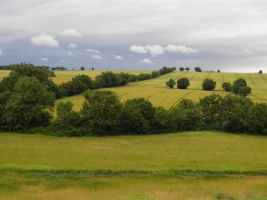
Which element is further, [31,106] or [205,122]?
[205,122]

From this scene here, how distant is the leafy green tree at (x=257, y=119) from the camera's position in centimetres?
5869

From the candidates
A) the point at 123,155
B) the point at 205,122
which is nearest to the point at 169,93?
the point at 205,122

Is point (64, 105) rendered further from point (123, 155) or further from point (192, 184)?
point (192, 184)

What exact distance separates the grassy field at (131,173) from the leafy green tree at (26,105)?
19124 mm

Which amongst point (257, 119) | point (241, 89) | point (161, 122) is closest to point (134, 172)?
point (161, 122)

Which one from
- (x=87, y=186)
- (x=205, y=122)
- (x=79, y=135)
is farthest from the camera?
(x=205, y=122)

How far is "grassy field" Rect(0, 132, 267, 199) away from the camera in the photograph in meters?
19.9

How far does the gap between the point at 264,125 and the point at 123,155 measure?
36.1 meters

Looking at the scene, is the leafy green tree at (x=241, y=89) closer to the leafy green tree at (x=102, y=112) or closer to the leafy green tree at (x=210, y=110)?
the leafy green tree at (x=210, y=110)

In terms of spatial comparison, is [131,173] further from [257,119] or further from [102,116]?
[257,119]

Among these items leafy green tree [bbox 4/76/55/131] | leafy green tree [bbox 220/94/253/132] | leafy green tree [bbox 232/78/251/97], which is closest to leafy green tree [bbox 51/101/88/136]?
leafy green tree [bbox 4/76/55/131]

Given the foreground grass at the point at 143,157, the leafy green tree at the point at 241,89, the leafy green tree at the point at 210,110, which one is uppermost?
the leafy green tree at the point at 241,89

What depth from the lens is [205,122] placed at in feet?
207

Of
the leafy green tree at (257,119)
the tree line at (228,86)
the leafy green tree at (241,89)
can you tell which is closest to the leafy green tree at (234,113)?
the leafy green tree at (257,119)
